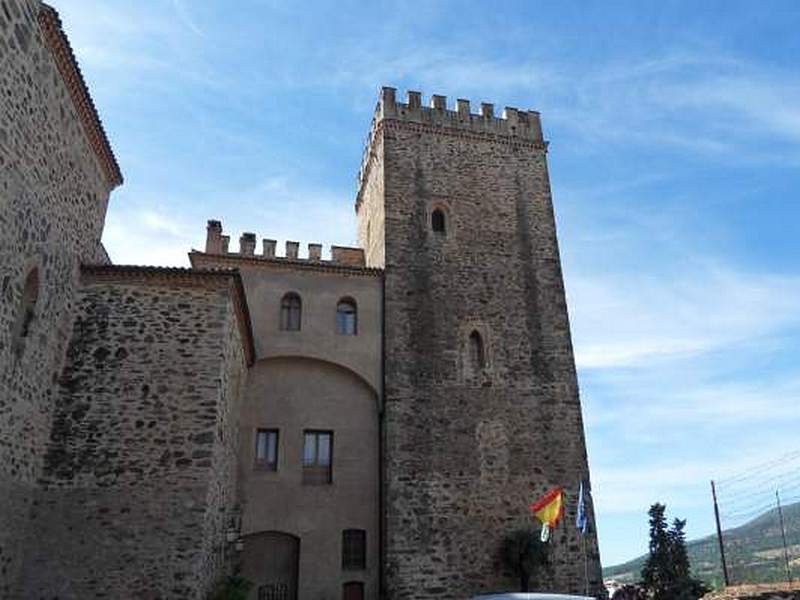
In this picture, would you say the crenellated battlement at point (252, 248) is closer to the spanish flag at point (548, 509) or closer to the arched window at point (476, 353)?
the arched window at point (476, 353)

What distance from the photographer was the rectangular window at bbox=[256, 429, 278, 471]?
1816 centimetres

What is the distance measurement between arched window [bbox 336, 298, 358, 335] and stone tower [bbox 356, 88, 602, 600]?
105cm

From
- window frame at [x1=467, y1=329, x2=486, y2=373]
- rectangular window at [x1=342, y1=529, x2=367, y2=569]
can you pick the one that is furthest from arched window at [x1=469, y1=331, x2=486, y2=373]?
rectangular window at [x1=342, y1=529, x2=367, y2=569]

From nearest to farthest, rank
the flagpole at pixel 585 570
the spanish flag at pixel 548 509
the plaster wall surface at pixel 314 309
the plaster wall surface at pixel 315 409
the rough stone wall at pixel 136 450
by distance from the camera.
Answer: the rough stone wall at pixel 136 450 → the spanish flag at pixel 548 509 → the plaster wall surface at pixel 315 409 → the flagpole at pixel 585 570 → the plaster wall surface at pixel 314 309

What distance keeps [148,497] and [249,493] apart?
548 cm

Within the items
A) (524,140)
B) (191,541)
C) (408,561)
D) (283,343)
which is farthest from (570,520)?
(524,140)

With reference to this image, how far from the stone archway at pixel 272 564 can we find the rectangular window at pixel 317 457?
5.41 feet

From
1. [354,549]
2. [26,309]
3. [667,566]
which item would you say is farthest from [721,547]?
[26,309]

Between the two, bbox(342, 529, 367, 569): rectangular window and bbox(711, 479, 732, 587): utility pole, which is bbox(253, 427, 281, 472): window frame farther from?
bbox(711, 479, 732, 587): utility pole

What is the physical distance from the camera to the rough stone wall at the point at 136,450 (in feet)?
38.8

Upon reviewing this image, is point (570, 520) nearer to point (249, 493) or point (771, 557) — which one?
point (249, 493)

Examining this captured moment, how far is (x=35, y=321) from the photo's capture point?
38.4 ft

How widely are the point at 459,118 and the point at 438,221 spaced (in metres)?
4.09

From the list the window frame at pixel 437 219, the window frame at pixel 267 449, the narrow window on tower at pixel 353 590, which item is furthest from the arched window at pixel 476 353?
the narrow window on tower at pixel 353 590
